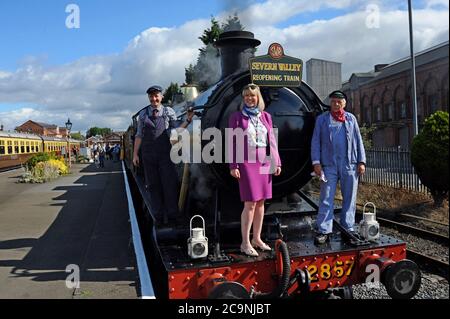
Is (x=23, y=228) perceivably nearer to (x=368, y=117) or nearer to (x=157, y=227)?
(x=157, y=227)

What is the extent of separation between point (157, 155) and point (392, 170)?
8966 mm

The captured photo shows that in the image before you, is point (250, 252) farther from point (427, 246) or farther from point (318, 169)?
point (427, 246)

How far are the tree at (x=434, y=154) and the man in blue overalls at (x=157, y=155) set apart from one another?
559cm

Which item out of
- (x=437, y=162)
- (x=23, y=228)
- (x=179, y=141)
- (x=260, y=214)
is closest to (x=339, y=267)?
(x=260, y=214)

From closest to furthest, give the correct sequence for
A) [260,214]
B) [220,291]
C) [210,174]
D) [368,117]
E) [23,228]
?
[220,291] → [260,214] → [210,174] → [23,228] → [368,117]

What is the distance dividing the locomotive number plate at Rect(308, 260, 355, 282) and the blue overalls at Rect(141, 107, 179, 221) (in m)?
1.53

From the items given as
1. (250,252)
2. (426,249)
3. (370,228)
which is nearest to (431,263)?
(426,249)

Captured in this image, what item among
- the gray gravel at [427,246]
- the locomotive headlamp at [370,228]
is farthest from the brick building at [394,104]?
the locomotive headlamp at [370,228]

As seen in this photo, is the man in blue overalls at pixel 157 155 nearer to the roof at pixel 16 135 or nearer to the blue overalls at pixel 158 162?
the blue overalls at pixel 158 162

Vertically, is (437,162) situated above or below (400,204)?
above

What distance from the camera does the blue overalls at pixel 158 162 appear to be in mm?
4152

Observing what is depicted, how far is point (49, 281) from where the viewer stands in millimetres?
4309

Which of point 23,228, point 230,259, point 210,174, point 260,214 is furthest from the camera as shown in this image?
point 23,228
